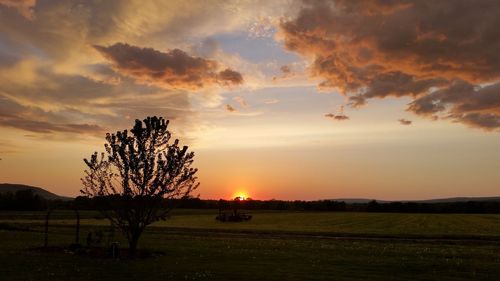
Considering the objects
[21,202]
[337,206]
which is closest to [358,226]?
[337,206]

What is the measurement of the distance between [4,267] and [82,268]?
153 inches

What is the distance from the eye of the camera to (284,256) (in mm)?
30344

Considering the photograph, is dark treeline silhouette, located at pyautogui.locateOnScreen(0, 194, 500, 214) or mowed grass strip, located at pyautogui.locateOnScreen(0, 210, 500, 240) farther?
dark treeline silhouette, located at pyautogui.locateOnScreen(0, 194, 500, 214)

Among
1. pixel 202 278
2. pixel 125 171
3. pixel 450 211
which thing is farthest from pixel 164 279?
pixel 450 211

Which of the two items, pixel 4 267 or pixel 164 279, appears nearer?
pixel 164 279

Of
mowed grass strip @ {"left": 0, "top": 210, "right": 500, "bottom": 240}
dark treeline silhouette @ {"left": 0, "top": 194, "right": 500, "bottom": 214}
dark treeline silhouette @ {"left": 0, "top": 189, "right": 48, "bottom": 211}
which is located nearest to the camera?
mowed grass strip @ {"left": 0, "top": 210, "right": 500, "bottom": 240}

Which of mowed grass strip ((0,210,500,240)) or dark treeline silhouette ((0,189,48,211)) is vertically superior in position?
dark treeline silhouette ((0,189,48,211))

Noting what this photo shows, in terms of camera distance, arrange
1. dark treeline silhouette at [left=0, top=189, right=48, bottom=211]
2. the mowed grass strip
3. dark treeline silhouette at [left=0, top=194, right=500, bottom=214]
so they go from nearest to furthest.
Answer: the mowed grass strip → dark treeline silhouette at [left=0, top=194, right=500, bottom=214] → dark treeline silhouette at [left=0, top=189, right=48, bottom=211]

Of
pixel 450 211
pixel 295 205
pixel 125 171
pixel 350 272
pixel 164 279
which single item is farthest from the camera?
pixel 295 205

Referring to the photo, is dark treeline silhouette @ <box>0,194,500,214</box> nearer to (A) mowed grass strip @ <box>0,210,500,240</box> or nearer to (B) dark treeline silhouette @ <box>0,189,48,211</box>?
(B) dark treeline silhouette @ <box>0,189,48,211</box>

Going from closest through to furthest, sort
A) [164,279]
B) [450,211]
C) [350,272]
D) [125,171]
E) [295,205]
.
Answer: [164,279]
[350,272]
[125,171]
[450,211]
[295,205]

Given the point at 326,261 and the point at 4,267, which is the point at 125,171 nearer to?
the point at 4,267

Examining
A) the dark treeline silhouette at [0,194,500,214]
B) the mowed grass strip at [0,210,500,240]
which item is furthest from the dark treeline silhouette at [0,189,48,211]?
the mowed grass strip at [0,210,500,240]

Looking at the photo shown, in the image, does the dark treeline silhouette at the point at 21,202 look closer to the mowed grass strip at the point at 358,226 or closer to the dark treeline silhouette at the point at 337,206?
the dark treeline silhouette at the point at 337,206
